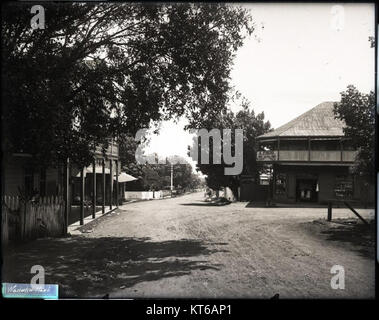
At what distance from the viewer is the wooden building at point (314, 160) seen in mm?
29062

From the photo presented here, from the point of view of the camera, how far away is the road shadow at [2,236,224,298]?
7.94 metres

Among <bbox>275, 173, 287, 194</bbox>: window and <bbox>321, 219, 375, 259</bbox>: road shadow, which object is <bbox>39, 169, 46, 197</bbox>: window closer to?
<bbox>321, 219, 375, 259</bbox>: road shadow

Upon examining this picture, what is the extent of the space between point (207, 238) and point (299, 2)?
924 centimetres

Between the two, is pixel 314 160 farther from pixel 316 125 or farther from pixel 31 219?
pixel 31 219

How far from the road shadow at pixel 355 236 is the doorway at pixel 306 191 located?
15079 mm

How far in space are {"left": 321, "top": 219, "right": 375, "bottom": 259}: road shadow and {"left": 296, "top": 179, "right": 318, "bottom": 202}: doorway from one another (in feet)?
49.5

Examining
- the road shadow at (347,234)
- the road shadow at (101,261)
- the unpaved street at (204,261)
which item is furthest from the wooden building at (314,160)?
the road shadow at (101,261)

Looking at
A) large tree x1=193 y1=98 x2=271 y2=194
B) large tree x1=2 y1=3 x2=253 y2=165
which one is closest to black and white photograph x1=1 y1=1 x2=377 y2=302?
large tree x1=2 y1=3 x2=253 y2=165

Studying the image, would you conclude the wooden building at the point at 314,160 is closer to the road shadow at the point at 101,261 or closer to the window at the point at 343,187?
the window at the point at 343,187

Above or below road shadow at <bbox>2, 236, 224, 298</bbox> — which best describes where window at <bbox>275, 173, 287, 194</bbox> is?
above

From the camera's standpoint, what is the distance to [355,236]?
13.5m

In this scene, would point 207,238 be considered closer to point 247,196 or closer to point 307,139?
point 307,139

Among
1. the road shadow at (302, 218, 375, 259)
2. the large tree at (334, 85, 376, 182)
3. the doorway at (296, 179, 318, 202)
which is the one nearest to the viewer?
the road shadow at (302, 218, 375, 259)

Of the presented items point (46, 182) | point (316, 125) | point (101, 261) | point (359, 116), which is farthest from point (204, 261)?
point (316, 125)
